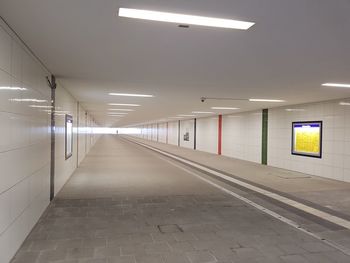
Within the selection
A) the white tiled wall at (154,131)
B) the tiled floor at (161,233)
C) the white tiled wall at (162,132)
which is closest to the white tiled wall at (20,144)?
the tiled floor at (161,233)

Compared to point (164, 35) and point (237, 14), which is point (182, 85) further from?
point (237, 14)

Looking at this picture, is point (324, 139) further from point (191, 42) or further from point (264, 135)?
point (191, 42)

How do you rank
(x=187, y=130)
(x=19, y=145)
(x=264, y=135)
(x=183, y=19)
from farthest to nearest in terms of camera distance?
(x=187, y=130) → (x=264, y=135) → (x=19, y=145) → (x=183, y=19)

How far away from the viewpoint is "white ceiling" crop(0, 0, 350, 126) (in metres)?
2.92

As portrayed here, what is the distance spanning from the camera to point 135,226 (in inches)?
203

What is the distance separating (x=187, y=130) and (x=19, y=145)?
23636 mm

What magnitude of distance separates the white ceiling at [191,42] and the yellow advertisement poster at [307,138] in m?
4.28

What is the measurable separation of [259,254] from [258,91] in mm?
5665

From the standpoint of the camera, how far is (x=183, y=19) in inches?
127

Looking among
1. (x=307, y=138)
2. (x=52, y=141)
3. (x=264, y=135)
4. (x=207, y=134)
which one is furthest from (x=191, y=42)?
(x=207, y=134)

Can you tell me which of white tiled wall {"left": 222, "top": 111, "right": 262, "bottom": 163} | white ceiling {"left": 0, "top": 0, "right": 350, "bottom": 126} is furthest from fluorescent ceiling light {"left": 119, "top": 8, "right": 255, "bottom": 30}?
white tiled wall {"left": 222, "top": 111, "right": 262, "bottom": 163}

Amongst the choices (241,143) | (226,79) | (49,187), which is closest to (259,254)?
(226,79)

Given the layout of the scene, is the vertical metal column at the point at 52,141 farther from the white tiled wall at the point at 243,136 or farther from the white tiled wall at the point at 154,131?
the white tiled wall at the point at 154,131

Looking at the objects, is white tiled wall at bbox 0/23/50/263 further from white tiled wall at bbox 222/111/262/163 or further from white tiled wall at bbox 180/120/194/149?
white tiled wall at bbox 180/120/194/149
